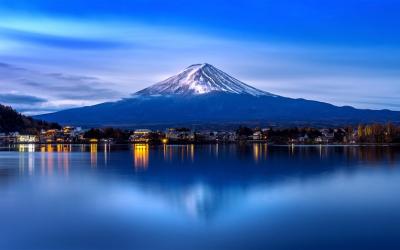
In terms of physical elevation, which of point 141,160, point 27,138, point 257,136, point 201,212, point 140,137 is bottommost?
point 201,212

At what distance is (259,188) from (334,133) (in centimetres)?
5202

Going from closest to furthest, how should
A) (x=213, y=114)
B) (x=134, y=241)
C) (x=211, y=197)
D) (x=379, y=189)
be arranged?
(x=134, y=241), (x=211, y=197), (x=379, y=189), (x=213, y=114)

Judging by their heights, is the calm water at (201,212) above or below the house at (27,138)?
below

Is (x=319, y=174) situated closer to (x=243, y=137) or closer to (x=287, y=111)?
(x=243, y=137)

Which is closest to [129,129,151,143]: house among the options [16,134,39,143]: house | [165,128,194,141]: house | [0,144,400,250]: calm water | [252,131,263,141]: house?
[165,128,194,141]: house

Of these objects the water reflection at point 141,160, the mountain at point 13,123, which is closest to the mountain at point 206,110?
the mountain at point 13,123

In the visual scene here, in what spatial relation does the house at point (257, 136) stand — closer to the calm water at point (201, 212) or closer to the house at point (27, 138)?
the house at point (27, 138)

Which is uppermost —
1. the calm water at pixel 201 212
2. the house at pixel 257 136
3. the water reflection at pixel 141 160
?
the house at pixel 257 136

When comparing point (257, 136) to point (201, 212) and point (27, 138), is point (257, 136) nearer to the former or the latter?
point (27, 138)

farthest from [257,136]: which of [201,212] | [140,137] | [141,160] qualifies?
[201,212]

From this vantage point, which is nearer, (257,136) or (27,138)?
(257,136)

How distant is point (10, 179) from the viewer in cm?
1441

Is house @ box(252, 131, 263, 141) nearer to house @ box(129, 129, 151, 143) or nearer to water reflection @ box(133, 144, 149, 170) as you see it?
house @ box(129, 129, 151, 143)

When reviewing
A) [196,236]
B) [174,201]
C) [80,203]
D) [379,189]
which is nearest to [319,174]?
[379,189]
